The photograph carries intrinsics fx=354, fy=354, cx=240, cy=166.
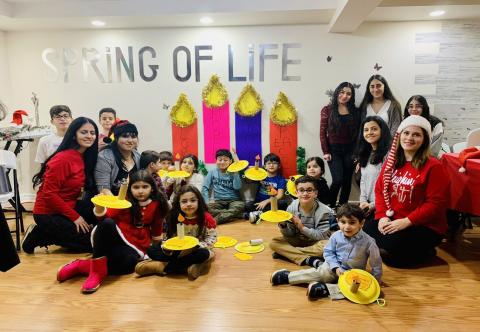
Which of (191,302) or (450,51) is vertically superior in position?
(450,51)

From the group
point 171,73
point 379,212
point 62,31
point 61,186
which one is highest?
point 62,31

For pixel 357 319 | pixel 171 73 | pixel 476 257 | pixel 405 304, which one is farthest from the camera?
pixel 171 73

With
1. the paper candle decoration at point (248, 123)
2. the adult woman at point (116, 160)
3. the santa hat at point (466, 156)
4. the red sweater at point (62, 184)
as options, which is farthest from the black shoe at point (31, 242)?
the santa hat at point (466, 156)

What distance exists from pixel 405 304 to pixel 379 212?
83 cm

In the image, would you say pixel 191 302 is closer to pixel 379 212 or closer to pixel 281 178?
pixel 379 212

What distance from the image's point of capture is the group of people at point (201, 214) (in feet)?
7.34

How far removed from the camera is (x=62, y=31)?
413cm

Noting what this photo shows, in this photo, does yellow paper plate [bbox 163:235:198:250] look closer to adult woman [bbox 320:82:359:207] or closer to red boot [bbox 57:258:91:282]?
red boot [bbox 57:258:91:282]

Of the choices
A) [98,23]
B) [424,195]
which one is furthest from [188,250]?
[98,23]

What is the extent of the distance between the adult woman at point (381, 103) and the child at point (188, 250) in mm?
2162

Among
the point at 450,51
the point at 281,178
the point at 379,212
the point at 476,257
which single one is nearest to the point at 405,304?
the point at 379,212

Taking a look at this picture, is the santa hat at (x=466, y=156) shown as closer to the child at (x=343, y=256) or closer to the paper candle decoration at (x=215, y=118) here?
the child at (x=343, y=256)

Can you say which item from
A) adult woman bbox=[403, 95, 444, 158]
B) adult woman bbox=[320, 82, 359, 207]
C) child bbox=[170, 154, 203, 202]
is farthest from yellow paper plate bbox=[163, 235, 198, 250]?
adult woman bbox=[403, 95, 444, 158]

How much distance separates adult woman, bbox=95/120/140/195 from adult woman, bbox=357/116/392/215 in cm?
197
